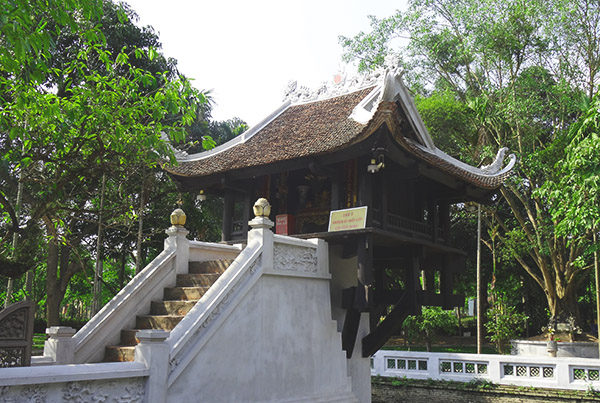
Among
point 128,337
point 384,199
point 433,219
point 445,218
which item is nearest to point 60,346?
point 128,337

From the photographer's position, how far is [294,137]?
10250 mm

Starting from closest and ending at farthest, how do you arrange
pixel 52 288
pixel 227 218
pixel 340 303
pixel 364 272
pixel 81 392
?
pixel 81 392, pixel 364 272, pixel 340 303, pixel 227 218, pixel 52 288

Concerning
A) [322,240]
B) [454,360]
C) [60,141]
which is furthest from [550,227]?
[60,141]

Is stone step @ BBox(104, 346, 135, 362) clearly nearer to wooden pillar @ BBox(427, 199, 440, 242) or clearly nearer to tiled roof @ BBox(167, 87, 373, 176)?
tiled roof @ BBox(167, 87, 373, 176)

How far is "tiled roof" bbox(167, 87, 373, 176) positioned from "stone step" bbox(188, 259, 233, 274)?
2.07 metres

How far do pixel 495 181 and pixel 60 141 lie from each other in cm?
800

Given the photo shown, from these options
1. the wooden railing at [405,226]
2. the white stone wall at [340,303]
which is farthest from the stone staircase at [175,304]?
the wooden railing at [405,226]

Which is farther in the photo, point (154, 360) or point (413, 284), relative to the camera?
point (413, 284)

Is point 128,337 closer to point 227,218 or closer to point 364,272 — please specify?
point 364,272

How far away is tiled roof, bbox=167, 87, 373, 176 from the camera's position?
30.2 feet

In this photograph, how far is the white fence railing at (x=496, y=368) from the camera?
12.2m

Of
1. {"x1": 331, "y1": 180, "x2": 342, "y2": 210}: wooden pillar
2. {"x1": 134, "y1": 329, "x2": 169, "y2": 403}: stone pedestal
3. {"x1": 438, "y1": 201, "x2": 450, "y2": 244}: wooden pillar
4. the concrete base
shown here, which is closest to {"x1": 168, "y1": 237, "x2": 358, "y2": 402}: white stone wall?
{"x1": 134, "y1": 329, "x2": 169, "y2": 403}: stone pedestal

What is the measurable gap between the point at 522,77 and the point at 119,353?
53.9ft

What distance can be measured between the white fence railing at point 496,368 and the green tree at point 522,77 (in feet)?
18.2
